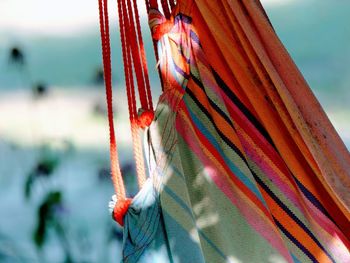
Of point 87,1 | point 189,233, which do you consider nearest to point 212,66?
point 189,233

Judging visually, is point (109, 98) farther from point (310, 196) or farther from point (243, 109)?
point (310, 196)

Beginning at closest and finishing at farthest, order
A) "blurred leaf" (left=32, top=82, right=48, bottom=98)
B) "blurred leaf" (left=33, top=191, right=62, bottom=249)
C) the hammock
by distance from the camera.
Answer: the hammock < "blurred leaf" (left=33, top=191, right=62, bottom=249) < "blurred leaf" (left=32, top=82, right=48, bottom=98)

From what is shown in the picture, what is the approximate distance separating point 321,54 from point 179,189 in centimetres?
165

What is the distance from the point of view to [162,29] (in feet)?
5.20

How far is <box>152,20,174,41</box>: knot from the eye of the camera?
1.58 metres

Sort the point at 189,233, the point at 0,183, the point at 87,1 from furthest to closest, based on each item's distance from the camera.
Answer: the point at 87,1 < the point at 0,183 < the point at 189,233

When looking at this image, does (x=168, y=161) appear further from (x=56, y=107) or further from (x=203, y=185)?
(x=56, y=107)

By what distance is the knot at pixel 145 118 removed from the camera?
1.56 metres

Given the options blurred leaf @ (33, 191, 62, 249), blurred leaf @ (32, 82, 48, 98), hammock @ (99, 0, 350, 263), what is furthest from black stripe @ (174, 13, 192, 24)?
blurred leaf @ (32, 82, 48, 98)

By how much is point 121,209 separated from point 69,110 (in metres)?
1.37

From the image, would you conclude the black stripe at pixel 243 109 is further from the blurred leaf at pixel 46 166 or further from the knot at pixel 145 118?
the blurred leaf at pixel 46 166

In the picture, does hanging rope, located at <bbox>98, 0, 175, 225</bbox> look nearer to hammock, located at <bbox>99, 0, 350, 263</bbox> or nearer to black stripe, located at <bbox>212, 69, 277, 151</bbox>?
hammock, located at <bbox>99, 0, 350, 263</bbox>

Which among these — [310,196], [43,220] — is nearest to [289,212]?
[310,196]

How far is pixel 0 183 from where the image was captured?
272cm
